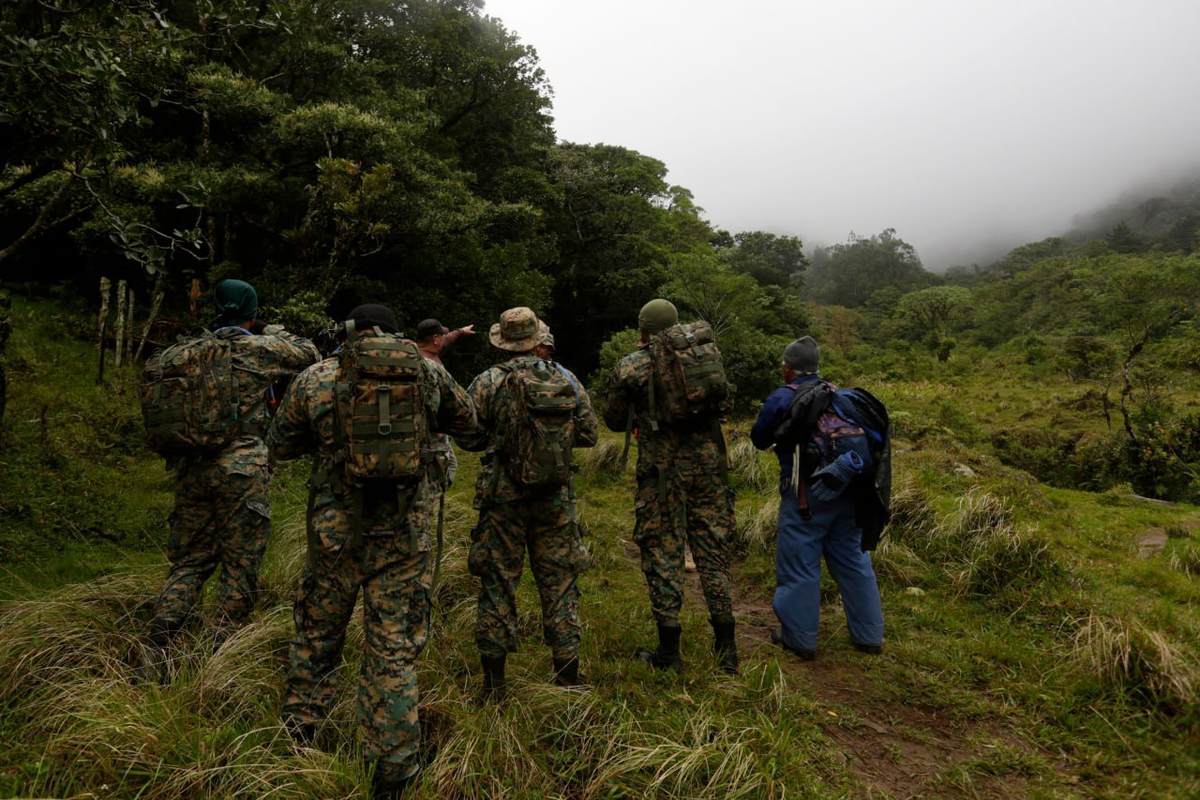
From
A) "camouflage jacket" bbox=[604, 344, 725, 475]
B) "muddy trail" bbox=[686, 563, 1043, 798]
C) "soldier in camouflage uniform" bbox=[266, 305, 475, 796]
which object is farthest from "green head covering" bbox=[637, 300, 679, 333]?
"muddy trail" bbox=[686, 563, 1043, 798]

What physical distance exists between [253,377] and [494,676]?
7.52 ft

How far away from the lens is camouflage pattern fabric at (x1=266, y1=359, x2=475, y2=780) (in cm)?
249

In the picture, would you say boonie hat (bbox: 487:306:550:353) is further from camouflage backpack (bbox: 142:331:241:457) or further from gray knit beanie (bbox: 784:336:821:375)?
Answer: gray knit beanie (bbox: 784:336:821:375)

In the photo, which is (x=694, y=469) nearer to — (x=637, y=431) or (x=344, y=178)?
(x=637, y=431)

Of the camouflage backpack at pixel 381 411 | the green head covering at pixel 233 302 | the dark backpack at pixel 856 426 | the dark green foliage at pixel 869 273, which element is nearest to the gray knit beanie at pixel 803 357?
the dark backpack at pixel 856 426

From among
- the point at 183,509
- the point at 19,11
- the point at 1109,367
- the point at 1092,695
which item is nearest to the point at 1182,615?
the point at 1092,695

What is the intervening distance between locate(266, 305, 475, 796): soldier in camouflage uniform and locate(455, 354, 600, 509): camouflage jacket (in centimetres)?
45

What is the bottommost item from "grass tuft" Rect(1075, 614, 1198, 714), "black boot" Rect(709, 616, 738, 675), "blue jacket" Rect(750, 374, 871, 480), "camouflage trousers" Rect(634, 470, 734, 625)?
"black boot" Rect(709, 616, 738, 675)

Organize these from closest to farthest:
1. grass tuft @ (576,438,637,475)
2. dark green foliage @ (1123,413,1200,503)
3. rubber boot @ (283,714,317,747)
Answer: rubber boot @ (283,714,317,747), grass tuft @ (576,438,637,475), dark green foliage @ (1123,413,1200,503)

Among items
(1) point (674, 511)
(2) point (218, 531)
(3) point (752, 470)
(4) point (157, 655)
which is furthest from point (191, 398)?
(3) point (752, 470)

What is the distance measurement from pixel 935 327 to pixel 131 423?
4514 centimetres

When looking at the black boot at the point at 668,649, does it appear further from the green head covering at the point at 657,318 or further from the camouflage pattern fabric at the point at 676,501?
the green head covering at the point at 657,318

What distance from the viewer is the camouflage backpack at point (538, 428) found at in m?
3.09

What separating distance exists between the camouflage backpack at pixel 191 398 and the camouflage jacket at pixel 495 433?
4.71 ft
